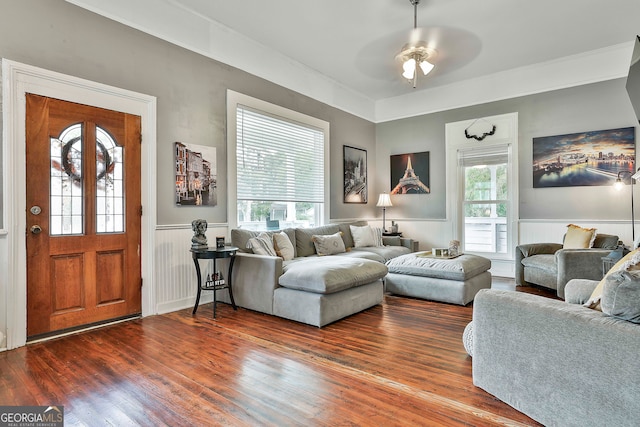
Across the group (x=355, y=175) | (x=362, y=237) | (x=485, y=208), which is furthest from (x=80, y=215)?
(x=485, y=208)

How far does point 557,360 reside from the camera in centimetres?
158

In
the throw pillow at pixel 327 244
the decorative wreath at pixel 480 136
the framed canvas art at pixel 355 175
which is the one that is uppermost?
the decorative wreath at pixel 480 136

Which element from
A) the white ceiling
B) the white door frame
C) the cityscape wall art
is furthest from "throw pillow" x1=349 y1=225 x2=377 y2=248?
the white door frame

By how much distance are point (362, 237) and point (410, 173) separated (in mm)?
1781

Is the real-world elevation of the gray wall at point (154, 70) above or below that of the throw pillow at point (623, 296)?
above

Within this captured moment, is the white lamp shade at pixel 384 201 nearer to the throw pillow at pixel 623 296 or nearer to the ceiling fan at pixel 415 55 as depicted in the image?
the ceiling fan at pixel 415 55

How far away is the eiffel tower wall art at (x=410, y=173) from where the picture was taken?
634 centimetres

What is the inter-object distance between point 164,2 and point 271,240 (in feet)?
8.82

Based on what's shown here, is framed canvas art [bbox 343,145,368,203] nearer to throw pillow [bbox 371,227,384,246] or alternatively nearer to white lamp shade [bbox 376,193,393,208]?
white lamp shade [bbox 376,193,393,208]

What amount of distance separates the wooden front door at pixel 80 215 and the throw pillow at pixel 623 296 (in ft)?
11.7

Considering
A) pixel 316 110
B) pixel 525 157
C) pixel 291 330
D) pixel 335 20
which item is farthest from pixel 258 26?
pixel 525 157

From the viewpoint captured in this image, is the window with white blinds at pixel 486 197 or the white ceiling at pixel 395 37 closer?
the white ceiling at pixel 395 37

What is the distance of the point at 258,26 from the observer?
4.11 m

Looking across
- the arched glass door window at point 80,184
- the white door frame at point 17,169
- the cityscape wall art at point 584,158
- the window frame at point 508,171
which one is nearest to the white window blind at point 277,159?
the arched glass door window at point 80,184
